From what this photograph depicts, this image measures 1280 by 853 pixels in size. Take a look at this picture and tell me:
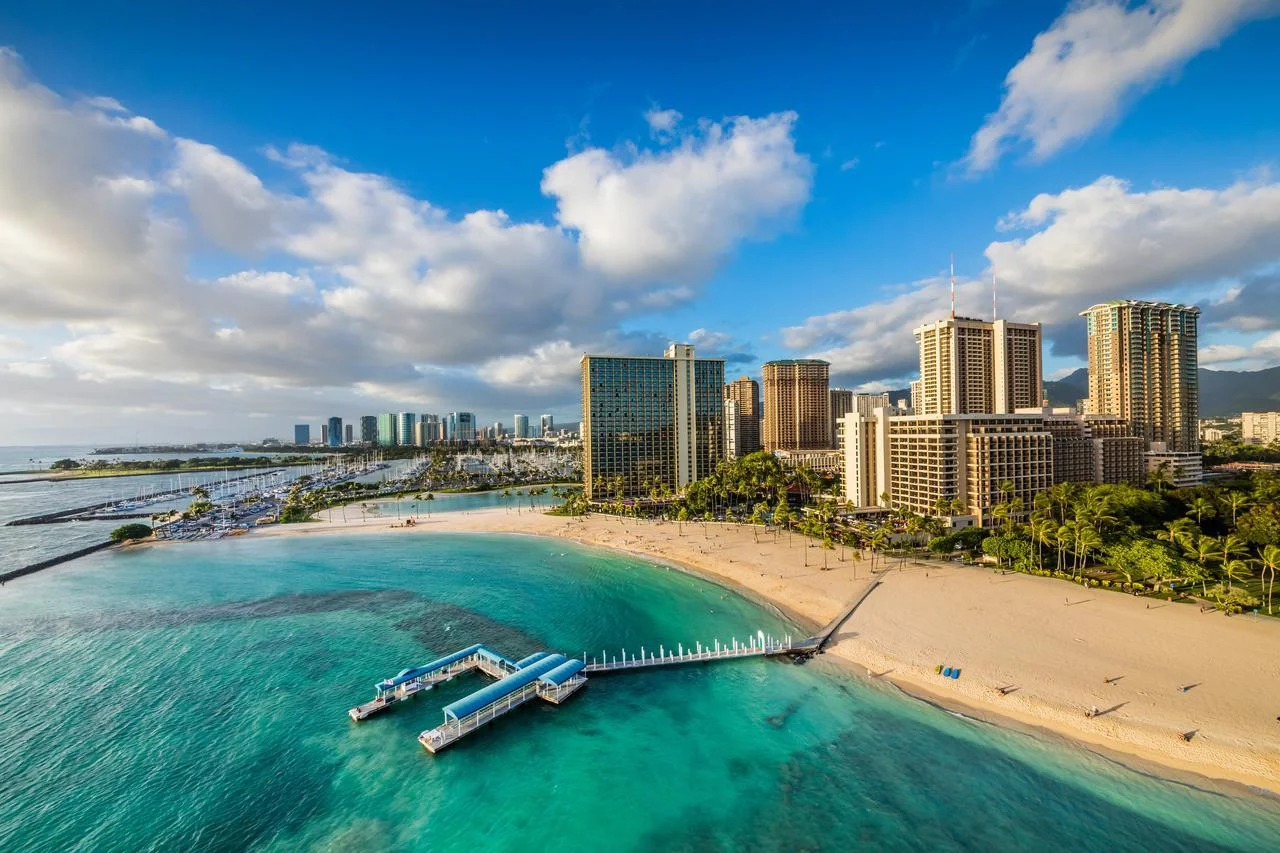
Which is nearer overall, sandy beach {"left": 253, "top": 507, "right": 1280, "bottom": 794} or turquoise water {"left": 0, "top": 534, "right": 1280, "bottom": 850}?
turquoise water {"left": 0, "top": 534, "right": 1280, "bottom": 850}

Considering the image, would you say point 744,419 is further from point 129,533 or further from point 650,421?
point 129,533

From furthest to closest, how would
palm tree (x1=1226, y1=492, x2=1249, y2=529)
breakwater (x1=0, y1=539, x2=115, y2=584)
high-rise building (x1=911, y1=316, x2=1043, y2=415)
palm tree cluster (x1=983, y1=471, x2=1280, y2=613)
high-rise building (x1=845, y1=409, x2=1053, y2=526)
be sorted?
high-rise building (x1=911, y1=316, x2=1043, y2=415) → high-rise building (x1=845, y1=409, x2=1053, y2=526) → breakwater (x1=0, y1=539, x2=115, y2=584) → palm tree (x1=1226, y1=492, x2=1249, y2=529) → palm tree cluster (x1=983, y1=471, x2=1280, y2=613)

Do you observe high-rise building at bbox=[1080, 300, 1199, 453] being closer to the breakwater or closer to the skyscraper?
the skyscraper

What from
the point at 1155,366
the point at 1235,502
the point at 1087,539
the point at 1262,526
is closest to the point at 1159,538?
the point at 1087,539

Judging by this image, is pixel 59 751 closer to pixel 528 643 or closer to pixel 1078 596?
pixel 528 643

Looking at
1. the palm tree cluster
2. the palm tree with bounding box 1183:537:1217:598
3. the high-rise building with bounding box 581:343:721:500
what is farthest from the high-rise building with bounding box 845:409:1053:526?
the high-rise building with bounding box 581:343:721:500

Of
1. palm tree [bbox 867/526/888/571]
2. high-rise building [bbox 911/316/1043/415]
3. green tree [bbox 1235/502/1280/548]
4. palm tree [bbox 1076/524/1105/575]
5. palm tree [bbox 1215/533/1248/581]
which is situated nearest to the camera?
palm tree [bbox 1215/533/1248/581]

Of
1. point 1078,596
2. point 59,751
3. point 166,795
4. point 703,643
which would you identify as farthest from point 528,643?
point 1078,596
